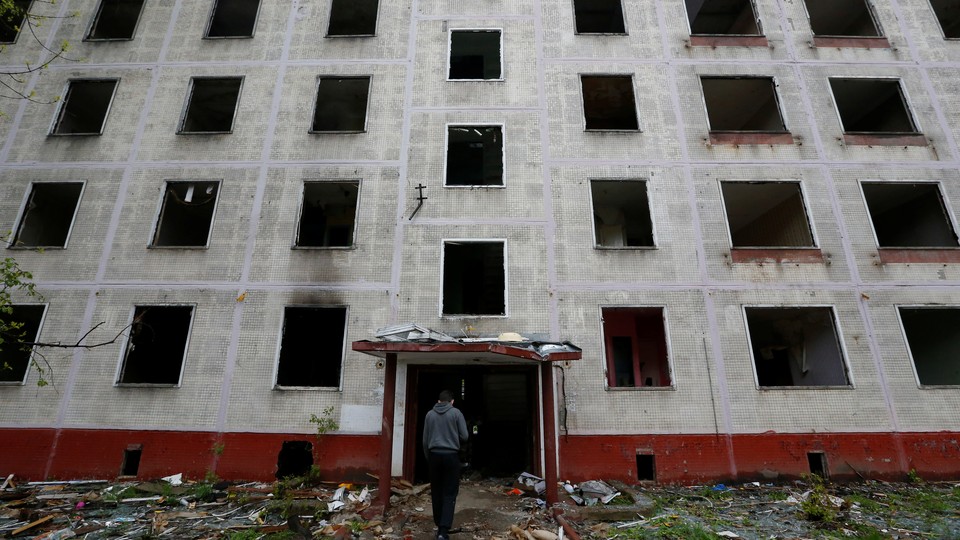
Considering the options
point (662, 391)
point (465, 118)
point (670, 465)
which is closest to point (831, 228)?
point (662, 391)

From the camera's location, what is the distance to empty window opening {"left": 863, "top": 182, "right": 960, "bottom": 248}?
39.0 ft

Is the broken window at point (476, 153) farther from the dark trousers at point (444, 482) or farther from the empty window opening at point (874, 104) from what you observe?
the empty window opening at point (874, 104)

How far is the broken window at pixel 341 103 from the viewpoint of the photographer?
13.1m

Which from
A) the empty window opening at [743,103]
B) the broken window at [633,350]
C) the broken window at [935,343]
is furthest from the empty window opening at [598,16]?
the broken window at [935,343]

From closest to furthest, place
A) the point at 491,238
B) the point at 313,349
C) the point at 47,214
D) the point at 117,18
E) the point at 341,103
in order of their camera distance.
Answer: the point at 491,238 → the point at 47,214 → the point at 313,349 → the point at 341,103 → the point at 117,18

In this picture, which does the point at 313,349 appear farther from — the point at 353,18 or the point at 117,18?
the point at 117,18

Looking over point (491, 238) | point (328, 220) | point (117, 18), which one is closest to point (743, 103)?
point (491, 238)

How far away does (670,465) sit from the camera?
31.9 ft

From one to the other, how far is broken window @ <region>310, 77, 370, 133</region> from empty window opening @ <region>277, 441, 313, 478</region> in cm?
782

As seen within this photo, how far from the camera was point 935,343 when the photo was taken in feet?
39.2

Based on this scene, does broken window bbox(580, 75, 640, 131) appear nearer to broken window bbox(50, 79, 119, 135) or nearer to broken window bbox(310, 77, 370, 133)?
broken window bbox(310, 77, 370, 133)

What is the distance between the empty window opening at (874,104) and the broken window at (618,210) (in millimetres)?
5681

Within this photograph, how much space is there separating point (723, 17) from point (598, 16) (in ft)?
14.1

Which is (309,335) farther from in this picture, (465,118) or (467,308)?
(465,118)
